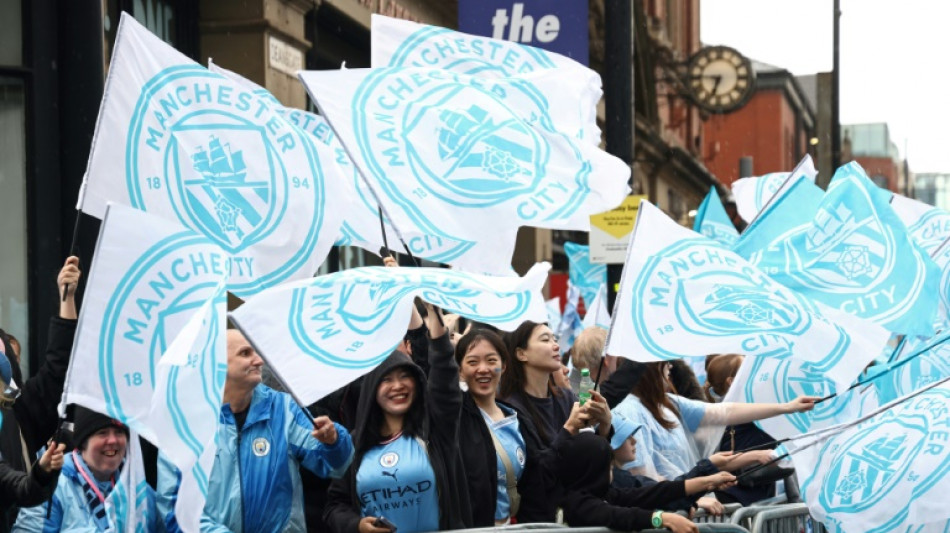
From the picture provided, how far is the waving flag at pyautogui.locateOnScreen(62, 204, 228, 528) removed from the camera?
5.41 meters

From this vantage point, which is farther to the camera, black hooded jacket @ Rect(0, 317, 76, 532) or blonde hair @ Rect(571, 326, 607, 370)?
blonde hair @ Rect(571, 326, 607, 370)

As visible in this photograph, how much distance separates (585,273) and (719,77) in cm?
1523

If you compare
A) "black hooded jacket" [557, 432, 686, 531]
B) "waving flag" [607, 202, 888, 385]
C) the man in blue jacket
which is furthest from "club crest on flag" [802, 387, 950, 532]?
the man in blue jacket

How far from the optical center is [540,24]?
1237cm

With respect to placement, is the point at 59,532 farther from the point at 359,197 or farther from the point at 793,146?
the point at 793,146

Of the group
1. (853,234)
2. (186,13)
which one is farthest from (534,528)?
(186,13)

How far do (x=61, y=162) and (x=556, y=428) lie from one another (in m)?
5.32

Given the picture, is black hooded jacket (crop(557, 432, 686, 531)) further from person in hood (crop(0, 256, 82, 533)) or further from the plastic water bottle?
person in hood (crop(0, 256, 82, 533))

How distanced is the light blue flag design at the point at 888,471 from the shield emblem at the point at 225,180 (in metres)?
2.50

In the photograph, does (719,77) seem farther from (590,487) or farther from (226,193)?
(590,487)

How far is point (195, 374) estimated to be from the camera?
5.51m

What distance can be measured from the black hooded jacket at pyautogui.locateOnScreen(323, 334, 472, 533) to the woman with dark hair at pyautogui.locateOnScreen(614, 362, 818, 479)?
151 cm

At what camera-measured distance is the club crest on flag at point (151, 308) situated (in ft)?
18.6

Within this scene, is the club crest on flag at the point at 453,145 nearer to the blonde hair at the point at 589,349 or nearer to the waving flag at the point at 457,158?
the waving flag at the point at 457,158
